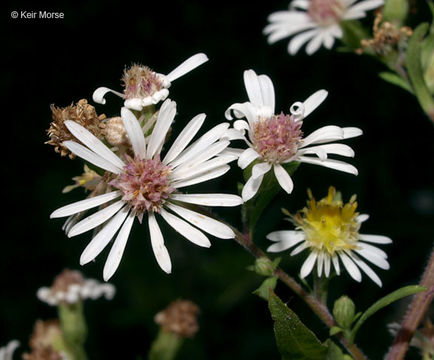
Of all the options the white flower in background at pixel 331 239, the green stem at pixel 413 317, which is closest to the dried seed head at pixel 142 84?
the white flower in background at pixel 331 239

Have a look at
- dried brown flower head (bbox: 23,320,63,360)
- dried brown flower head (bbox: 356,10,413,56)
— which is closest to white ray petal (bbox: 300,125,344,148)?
dried brown flower head (bbox: 356,10,413,56)

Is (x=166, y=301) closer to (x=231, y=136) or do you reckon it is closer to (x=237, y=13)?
(x=237, y=13)

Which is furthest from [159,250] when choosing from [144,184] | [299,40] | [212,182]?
[212,182]

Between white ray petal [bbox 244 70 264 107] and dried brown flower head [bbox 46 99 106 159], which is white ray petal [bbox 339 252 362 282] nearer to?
white ray petal [bbox 244 70 264 107]

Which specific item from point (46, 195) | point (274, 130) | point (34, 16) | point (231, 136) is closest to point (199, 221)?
point (231, 136)

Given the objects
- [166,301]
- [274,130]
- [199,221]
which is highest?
[274,130]

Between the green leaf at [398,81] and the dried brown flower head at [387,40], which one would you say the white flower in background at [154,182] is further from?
the dried brown flower head at [387,40]
